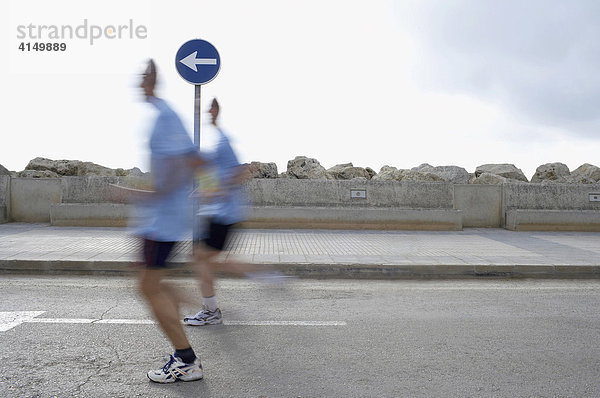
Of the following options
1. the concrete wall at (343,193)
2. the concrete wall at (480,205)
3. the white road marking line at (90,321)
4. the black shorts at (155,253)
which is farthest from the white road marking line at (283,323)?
the concrete wall at (480,205)

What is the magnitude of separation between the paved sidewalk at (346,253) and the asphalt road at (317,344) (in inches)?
37.5

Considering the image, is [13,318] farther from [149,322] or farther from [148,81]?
[148,81]

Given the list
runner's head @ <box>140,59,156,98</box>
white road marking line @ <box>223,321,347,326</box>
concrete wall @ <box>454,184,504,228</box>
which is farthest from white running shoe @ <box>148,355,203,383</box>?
concrete wall @ <box>454,184,504,228</box>

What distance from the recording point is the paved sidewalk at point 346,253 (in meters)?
7.10

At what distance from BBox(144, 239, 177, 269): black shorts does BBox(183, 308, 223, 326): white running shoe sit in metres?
1.56

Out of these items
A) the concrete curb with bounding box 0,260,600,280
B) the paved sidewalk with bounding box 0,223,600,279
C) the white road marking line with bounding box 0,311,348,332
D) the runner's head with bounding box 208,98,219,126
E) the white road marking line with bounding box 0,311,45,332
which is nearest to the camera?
the white road marking line with bounding box 0,311,45,332

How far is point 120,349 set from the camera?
148 inches

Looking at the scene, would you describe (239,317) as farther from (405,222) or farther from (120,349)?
(405,222)

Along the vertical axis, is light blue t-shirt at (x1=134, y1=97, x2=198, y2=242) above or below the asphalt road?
above

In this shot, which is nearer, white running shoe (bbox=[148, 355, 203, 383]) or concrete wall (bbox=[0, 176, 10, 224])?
white running shoe (bbox=[148, 355, 203, 383])

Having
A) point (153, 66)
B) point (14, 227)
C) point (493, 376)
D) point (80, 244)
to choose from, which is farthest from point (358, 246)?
point (14, 227)

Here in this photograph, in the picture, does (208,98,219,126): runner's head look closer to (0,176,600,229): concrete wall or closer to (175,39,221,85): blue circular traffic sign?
(175,39,221,85): blue circular traffic sign

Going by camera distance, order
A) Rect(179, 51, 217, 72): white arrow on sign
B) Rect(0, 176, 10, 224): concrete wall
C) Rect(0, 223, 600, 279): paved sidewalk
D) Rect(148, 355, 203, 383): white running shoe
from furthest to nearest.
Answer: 1. Rect(0, 176, 10, 224): concrete wall
2. Rect(179, 51, 217, 72): white arrow on sign
3. Rect(0, 223, 600, 279): paved sidewalk
4. Rect(148, 355, 203, 383): white running shoe

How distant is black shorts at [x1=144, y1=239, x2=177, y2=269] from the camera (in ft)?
10.1
